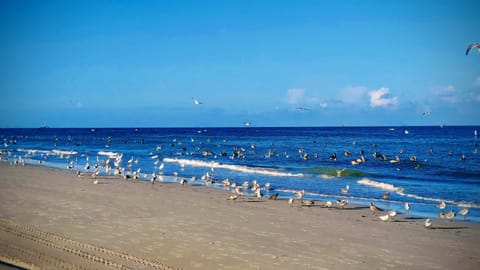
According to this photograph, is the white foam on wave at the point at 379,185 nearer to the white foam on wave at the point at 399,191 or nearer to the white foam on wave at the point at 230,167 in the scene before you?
the white foam on wave at the point at 399,191

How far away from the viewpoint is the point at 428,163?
137 ft

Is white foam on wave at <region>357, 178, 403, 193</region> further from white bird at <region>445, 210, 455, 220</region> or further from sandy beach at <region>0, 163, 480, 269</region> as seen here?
white bird at <region>445, 210, 455, 220</region>

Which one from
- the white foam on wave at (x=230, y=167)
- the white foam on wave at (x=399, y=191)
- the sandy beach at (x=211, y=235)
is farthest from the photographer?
the white foam on wave at (x=230, y=167)

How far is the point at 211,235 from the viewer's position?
45.0 feet

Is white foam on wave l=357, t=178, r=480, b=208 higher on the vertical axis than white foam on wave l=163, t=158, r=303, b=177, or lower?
lower

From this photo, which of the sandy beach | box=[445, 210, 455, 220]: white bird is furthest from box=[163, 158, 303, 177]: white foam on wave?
box=[445, 210, 455, 220]: white bird

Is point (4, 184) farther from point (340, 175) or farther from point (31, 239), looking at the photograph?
point (340, 175)

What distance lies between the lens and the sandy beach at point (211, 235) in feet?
Result: 36.5

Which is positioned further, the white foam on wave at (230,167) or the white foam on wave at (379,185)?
the white foam on wave at (230,167)

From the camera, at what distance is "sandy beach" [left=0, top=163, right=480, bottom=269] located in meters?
11.1

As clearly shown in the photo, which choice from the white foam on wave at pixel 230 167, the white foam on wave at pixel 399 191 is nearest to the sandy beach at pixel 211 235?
the white foam on wave at pixel 399 191

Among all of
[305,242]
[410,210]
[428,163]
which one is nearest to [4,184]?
[305,242]

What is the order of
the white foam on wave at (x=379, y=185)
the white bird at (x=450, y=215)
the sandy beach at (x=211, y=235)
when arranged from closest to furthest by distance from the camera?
the sandy beach at (x=211, y=235), the white bird at (x=450, y=215), the white foam on wave at (x=379, y=185)

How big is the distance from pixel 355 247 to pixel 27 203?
41.6 feet
